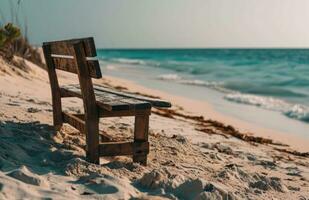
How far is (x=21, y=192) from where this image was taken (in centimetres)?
316

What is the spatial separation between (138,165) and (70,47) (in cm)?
124

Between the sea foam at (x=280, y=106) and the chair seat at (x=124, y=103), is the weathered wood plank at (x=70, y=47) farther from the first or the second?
the sea foam at (x=280, y=106)

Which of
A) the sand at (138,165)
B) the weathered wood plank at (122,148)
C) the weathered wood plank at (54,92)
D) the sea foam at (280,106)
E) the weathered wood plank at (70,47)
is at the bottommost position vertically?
the sea foam at (280,106)

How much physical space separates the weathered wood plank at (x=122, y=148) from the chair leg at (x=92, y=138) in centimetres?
6

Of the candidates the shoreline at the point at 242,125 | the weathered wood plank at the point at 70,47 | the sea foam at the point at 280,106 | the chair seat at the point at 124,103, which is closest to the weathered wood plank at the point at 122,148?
the chair seat at the point at 124,103

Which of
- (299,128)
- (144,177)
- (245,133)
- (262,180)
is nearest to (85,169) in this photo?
(144,177)

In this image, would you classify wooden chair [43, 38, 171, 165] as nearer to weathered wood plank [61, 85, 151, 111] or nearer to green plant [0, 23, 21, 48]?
weathered wood plank [61, 85, 151, 111]

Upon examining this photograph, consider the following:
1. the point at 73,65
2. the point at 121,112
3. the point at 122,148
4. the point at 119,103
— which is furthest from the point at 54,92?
the point at 119,103

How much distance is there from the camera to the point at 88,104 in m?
4.12

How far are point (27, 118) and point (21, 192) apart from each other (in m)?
2.81

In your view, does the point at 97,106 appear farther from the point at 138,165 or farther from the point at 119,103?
the point at 138,165

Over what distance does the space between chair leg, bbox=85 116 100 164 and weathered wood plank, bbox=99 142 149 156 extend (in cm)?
6

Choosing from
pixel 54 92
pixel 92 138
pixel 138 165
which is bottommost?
pixel 138 165

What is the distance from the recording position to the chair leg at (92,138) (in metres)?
4.16
